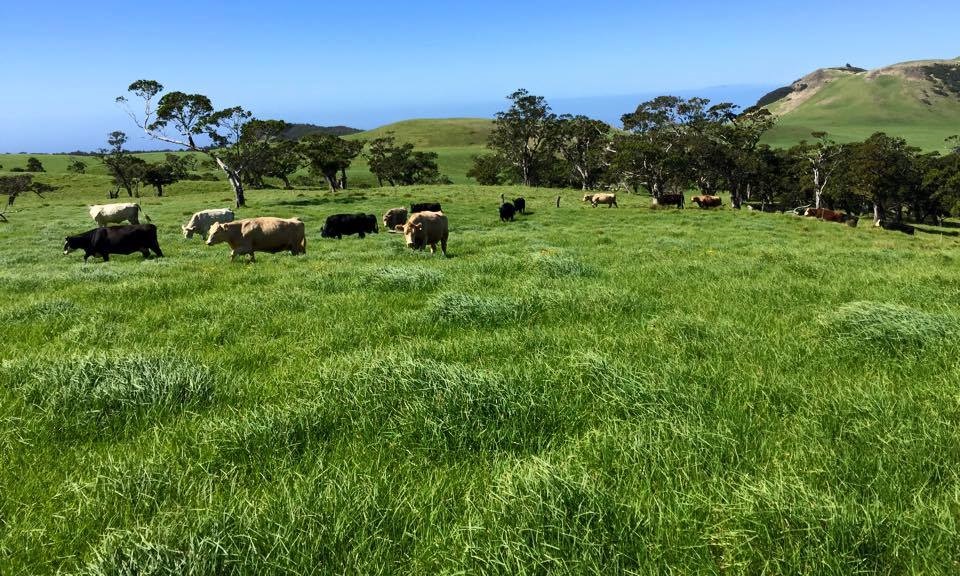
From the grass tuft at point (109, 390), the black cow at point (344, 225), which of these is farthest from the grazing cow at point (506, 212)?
the grass tuft at point (109, 390)

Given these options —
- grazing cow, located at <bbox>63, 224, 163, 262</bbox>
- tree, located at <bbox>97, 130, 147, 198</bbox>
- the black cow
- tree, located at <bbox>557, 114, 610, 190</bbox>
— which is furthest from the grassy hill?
grazing cow, located at <bbox>63, 224, 163, 262</bbox>

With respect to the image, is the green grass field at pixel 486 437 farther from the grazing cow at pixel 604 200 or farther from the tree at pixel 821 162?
the tree at pixel 821 162

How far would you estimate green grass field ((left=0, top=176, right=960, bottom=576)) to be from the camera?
231 cm

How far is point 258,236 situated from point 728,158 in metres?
74.3

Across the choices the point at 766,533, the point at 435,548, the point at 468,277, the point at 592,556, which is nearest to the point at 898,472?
the point at 766,533

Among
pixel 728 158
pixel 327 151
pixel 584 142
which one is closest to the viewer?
pixel 728 158

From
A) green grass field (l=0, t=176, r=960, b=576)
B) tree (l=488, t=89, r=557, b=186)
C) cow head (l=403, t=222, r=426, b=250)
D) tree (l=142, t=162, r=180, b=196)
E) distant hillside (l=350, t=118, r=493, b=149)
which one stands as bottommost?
green grass field (l=0, t=176, r=960, b=576)

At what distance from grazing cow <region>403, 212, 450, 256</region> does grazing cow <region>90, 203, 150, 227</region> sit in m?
26.8

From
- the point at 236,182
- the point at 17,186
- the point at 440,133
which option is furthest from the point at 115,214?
the point at 440,133

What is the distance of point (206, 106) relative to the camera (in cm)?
4259

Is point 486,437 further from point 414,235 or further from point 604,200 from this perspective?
point 604,200

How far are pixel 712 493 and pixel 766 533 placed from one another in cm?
35

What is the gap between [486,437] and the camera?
3.38m

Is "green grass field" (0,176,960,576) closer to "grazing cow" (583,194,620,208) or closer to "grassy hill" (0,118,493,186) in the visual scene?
"grazing cow" (583,194,620,208)
